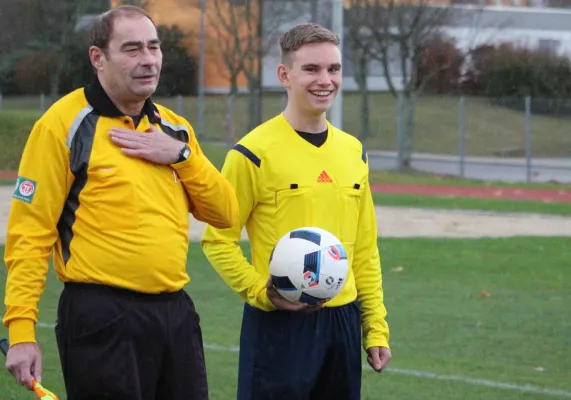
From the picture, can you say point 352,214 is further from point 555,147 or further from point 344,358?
point 555,147

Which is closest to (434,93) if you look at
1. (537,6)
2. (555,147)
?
(555,147)

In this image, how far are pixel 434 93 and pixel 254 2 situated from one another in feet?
38.4

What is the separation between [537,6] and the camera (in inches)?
2072

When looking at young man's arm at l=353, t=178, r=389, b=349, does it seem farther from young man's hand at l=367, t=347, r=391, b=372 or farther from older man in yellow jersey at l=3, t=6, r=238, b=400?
older man in yellow jersey at l=3, t=6, r=238, b=400

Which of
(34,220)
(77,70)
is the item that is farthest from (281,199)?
(77,70)

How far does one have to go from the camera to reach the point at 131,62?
3980 millimetres

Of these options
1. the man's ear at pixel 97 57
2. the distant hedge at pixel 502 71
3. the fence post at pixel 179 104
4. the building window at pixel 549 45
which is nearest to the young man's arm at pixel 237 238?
the man's ear at pixel 97 57

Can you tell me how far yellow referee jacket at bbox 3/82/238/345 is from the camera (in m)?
3.85

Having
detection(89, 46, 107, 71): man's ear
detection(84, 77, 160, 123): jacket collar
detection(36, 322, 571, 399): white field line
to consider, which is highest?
detection(89, 46, 107, 71): man's ear

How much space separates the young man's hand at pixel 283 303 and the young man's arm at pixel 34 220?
0.86m

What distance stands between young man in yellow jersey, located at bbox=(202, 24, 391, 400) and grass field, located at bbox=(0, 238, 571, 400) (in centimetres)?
270

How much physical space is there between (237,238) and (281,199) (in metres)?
0.26

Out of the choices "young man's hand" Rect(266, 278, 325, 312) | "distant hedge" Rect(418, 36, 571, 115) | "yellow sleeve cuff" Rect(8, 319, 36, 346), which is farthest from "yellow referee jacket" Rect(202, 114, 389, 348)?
"distant hedge" Rect(418, 36, 571, 115)

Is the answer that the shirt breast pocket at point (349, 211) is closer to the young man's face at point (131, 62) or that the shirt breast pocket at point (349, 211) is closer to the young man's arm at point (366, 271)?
the young man's arm at point (366, 271)
